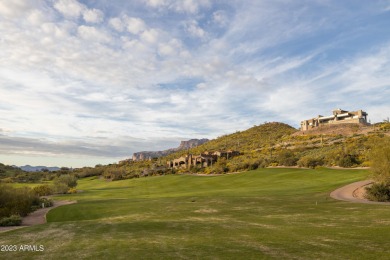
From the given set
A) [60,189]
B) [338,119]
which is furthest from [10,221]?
[338,119]

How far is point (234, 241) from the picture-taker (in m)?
14.6

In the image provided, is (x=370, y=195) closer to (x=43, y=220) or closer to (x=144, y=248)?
(x=144, y=248)

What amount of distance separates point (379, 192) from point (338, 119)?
141956 millimetres

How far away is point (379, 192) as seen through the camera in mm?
31219

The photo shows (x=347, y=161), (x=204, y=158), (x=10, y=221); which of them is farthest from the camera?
(x=204, y=158)

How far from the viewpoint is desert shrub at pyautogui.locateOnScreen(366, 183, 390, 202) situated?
101 feet

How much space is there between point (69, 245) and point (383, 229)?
15642mm

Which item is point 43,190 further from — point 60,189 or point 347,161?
point 347,161

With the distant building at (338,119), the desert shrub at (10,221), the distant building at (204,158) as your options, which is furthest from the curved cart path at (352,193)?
the distant building at (338,119)

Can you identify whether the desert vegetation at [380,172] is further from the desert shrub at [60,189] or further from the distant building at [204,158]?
the distant building at [204,158]

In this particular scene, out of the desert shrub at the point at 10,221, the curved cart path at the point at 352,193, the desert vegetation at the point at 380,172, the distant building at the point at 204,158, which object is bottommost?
the desert shrub at the point at 10,221

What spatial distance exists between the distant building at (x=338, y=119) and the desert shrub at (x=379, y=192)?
122559 mm

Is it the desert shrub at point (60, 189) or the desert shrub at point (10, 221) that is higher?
the desert shrub at point (60, 189)

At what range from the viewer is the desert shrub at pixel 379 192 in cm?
3066
